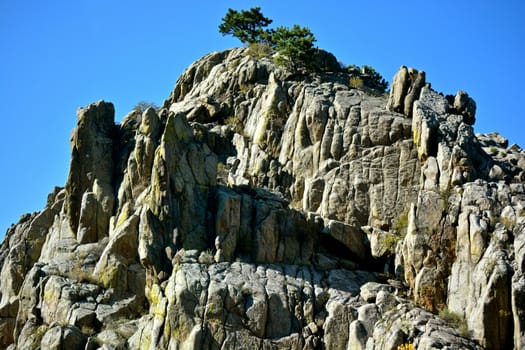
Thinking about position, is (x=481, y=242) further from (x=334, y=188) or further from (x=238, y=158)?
(x=238, y=158)

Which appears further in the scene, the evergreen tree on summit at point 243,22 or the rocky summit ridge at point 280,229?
the evergreen tree on summit at point 243,22

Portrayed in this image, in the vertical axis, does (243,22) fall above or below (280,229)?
above

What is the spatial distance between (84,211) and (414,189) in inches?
999

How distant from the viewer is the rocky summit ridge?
6550 centimetres

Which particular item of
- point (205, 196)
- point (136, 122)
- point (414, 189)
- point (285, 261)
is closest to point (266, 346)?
point (285, 261)

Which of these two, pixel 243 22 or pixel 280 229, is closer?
pixel 280 229

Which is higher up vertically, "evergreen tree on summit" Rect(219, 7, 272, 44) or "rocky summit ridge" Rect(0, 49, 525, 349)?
"evergreen tree on summit" Rect(219, 7, 272, 44)

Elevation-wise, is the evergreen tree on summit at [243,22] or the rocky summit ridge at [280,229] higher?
the evergreen tree on summit at [243,22]

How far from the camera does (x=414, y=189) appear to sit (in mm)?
76688

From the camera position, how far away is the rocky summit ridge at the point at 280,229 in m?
65.5

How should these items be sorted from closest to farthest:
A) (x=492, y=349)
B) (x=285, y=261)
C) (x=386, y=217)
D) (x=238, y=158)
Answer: (x=492, y=349)
(x=285, y=261)
(x=386, y=217)
(x=238, y=158)

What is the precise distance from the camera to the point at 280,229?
237 feet

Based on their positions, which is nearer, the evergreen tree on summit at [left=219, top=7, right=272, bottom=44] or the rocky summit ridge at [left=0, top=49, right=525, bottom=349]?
the rocky summit ridge at [left=0, top=49, right=525, bottom=349]

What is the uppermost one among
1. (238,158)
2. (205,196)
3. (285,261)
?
(238,158)
